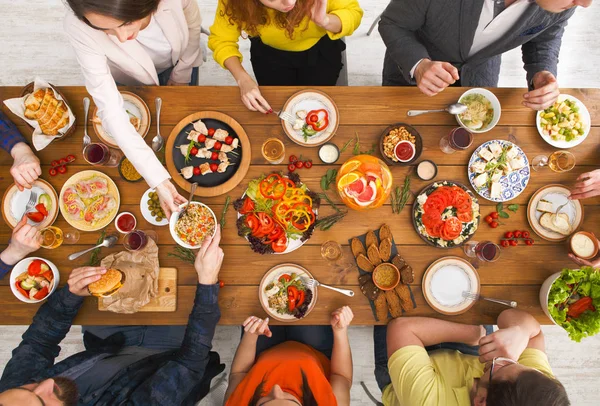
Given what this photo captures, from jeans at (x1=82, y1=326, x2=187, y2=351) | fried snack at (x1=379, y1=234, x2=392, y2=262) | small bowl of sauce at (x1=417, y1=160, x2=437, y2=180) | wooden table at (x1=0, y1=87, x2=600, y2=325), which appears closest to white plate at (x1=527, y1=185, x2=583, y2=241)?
wooden table at (x1=0, y1=87, x2=600, y2=325)

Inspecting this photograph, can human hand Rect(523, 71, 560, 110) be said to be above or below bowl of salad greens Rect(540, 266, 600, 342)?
above

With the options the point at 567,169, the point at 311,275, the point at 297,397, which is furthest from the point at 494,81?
the point at 297,397

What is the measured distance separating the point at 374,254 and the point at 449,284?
1.31 ft

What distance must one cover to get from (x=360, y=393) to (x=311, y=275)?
65.0 inches

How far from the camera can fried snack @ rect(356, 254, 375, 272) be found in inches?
69.4

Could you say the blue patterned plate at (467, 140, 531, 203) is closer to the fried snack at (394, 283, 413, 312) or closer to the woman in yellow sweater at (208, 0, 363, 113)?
the fried snack at (394, 283, 413, 312)

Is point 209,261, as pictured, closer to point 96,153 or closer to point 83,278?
point 83,278

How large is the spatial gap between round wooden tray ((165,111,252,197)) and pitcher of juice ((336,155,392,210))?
0.50 metres

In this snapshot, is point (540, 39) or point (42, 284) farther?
point (540, 39)

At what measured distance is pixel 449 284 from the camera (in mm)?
1756

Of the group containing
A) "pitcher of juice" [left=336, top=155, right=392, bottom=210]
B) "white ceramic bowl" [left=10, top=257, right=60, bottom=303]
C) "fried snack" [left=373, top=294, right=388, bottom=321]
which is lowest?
"white ceramic bowl" [left=10, top=257, right=60, bottom=303]

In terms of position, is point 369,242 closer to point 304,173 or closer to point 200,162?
point 304,173

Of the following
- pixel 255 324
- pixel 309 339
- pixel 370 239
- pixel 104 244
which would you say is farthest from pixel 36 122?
pixel 309 339

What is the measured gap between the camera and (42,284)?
5.80 feet
